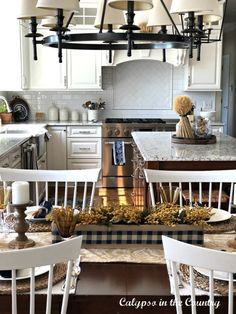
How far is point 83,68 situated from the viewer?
20.0 feet

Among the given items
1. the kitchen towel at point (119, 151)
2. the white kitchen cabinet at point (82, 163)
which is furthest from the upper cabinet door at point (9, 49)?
the kitchen towel at point (119, 151)

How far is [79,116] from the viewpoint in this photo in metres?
6.49

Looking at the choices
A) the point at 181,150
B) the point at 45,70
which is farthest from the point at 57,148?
the point at 181,150

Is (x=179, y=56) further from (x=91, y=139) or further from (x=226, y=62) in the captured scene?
(x=226, y=62)

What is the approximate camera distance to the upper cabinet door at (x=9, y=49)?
5773 mm

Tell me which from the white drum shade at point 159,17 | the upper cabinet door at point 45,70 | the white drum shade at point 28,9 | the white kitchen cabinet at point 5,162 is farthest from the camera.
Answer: the upper cabinet door at point 45,70

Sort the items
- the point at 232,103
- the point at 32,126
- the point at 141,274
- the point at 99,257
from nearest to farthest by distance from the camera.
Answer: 1. the point at 141,274
2. the point at 99,257
3. the point at 32,126
4. the point at 232,103

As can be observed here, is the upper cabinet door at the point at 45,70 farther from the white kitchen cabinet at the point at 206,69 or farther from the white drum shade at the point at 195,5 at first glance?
the white drum shade at the point at 195,5

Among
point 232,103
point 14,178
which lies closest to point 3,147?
point 14,178

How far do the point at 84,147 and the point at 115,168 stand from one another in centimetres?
52

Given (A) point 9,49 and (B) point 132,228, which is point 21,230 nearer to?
(B) point 132,228

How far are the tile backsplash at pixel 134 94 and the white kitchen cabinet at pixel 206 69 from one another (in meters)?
0.41

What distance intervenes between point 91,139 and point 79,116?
576 mm

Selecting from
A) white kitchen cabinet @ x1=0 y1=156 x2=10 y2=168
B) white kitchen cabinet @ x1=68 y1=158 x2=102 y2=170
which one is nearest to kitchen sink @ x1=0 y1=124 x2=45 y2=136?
white kitchen cabinet @ x1=68 y1=158 x2=102 y2=170
